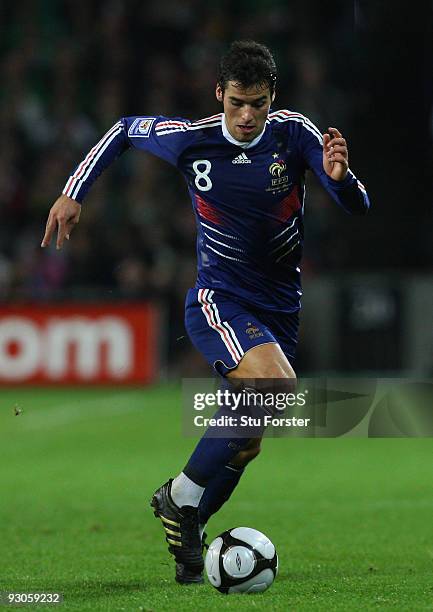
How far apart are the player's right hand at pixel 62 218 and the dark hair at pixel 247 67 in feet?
2.47

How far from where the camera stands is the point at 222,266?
5535 millimetres

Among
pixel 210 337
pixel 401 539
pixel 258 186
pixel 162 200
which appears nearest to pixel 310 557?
pixel 401 539

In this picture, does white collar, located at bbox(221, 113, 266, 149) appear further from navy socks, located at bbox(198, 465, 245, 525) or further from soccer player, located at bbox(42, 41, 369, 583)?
navy socks, located at bbox(198, 465, 245, 525)

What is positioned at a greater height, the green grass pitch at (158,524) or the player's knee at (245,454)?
the player's knee at (245,454)

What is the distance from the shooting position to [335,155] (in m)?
5.08

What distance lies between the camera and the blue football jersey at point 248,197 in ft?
18.1

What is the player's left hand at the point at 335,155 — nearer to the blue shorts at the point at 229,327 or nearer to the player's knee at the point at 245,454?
the blue shorts at the point at 229,327

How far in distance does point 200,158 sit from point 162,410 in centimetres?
748

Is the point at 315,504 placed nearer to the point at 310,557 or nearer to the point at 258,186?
the point at 310,557

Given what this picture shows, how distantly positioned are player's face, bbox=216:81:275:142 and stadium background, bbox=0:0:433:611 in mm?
2460

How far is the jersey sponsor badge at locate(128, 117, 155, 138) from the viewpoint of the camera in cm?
573

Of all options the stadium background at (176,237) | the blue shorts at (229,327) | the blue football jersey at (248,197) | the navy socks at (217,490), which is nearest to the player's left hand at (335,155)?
the blue football jersey at (248,197)

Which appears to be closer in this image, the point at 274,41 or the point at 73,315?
the point at 73,315

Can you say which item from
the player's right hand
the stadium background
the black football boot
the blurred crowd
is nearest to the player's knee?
→ the black football boot
